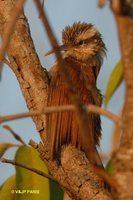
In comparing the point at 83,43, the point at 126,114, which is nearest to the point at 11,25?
the point at 126,114

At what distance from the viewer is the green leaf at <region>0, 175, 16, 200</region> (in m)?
3.42

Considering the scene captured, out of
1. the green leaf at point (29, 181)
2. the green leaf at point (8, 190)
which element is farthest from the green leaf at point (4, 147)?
the green leaf at point (8, 190)

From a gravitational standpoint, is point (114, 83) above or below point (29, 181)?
above

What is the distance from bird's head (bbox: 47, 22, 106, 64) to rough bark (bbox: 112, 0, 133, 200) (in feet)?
12.3

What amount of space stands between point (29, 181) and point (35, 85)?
23.9 inches

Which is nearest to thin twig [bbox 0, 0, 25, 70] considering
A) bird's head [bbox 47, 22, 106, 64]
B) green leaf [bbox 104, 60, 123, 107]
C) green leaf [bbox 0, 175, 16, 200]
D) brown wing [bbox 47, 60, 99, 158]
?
green leaf [bbox 104, 60, 123, 107]

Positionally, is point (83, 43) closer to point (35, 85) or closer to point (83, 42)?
point (83, 42)

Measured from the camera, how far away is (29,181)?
11.2ft

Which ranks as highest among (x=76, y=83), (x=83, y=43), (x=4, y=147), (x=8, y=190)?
(x=83, y=43)

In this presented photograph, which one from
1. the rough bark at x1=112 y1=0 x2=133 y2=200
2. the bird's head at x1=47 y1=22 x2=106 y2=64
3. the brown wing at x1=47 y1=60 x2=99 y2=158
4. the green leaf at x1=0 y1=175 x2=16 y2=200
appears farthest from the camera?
the bird's head at x1=47 y1=22 x2=106 y2=64

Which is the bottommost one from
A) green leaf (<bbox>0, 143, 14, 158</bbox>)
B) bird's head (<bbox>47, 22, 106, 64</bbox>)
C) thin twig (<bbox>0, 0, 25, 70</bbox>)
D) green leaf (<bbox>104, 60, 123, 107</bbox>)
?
green leaf (<bbox>0, 143, 14, 158</bbox>)

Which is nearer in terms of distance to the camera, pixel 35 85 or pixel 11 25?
pixel 11 25

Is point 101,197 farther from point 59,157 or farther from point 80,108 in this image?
point 80,108

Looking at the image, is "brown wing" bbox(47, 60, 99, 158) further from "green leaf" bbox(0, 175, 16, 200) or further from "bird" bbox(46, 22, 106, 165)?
"green leaf" bbox(0, 175, 16, 200)
